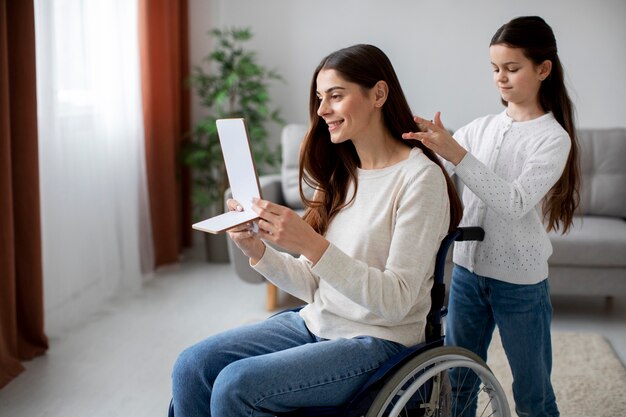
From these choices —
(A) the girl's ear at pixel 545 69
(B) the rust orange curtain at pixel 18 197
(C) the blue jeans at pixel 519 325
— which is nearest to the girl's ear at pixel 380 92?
(A) the girl's ear at pixel 545 69

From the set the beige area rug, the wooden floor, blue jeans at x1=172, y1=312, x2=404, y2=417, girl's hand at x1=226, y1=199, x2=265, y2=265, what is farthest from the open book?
the beige area rug

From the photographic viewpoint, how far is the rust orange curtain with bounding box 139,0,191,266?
3.95 meters

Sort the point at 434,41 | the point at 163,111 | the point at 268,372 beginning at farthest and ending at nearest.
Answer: the point at 434,41 < the point at 163,111 < the point at 268,372

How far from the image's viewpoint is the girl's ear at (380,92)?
1.58 metres

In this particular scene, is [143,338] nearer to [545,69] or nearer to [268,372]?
[268,372]

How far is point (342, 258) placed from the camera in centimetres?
141

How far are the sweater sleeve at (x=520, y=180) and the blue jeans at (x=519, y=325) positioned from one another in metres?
0.18

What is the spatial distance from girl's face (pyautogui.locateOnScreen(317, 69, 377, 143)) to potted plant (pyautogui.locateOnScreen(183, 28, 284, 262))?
2460 mm

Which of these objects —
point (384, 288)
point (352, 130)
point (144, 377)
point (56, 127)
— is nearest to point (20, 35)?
point (56, 127)

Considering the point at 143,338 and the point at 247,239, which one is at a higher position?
the point at 247,239

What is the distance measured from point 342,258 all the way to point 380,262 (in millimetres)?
140

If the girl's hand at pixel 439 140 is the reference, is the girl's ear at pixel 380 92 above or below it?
above

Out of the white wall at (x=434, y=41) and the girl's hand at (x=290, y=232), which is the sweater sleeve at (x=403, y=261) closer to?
the girl's hand at (x=290, y=232)

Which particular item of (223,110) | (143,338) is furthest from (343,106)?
(223,110)
